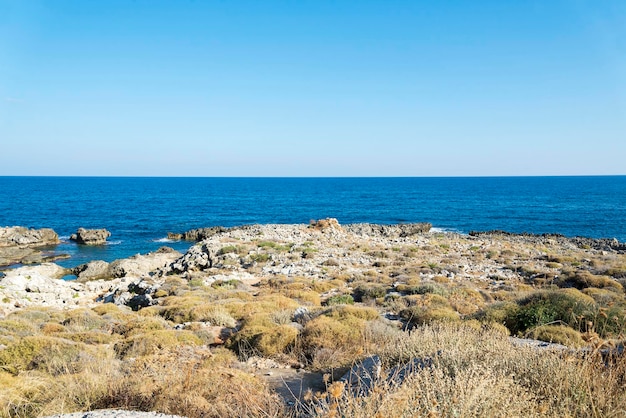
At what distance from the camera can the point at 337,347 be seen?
27.6 feet

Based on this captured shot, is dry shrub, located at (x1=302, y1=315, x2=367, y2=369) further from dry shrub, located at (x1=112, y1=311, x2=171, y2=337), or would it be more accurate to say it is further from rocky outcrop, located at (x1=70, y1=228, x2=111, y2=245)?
rocky outcrop, located at (x1=70, y1=228, x2=111, y2=245)

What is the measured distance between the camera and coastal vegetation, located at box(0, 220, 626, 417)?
4008mm

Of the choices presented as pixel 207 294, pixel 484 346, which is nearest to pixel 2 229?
pixel 207 294

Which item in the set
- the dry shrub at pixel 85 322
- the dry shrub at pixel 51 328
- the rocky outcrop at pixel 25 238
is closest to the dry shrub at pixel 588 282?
the dry shrub at pixel 85 322

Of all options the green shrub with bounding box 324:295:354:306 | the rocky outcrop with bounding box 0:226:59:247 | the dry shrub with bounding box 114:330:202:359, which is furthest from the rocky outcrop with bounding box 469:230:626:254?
the rocky outcrop with bounding box 0:226:59:247

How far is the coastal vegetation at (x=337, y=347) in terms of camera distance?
4008 millimetres

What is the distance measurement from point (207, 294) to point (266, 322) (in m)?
7.03

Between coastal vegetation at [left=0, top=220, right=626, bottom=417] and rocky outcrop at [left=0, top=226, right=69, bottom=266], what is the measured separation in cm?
2275

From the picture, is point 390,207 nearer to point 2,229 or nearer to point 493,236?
point 493,236

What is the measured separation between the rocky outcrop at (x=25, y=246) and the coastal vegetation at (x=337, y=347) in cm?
2275

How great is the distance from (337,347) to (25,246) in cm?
4704

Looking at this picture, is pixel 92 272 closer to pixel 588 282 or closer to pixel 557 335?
pixel 557 335

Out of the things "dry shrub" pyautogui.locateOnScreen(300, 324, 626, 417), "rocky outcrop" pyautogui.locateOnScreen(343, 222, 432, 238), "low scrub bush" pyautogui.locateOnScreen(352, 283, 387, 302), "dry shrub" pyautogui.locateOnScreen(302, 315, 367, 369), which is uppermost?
"dry shrub" pyautogui.locateOnScreen(300, 324, 626, 417)

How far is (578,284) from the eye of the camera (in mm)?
17188
